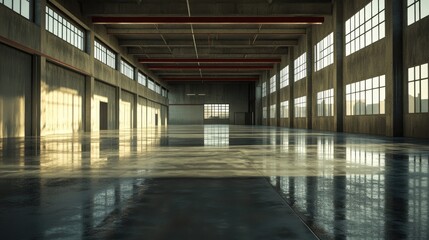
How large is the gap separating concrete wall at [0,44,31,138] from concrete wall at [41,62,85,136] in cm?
161

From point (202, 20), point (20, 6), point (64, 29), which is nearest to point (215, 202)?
point (20, 6)

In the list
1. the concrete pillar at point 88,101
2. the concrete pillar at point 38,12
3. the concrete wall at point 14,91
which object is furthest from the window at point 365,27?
the concrete pillar at point 88,101

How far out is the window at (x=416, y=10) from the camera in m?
19.6

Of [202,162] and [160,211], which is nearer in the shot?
[160,211]

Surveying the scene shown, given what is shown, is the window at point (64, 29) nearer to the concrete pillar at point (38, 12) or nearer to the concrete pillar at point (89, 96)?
the concrete pillar at point (38, 12)

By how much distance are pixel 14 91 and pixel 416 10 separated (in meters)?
23.1

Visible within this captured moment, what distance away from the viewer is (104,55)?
135 ft

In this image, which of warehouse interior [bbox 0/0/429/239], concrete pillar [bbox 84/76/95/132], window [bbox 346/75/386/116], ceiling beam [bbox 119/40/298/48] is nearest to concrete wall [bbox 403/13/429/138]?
warehouse interior [bbox 0/0/429/239]

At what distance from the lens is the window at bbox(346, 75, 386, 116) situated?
24.6 m

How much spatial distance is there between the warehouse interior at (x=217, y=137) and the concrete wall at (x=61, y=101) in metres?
0.17

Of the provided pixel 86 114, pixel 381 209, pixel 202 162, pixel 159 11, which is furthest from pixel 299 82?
pixel 381 209

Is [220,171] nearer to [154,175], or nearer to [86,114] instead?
[154,175]

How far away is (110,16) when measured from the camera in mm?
32500

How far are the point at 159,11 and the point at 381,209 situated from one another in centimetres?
2940
